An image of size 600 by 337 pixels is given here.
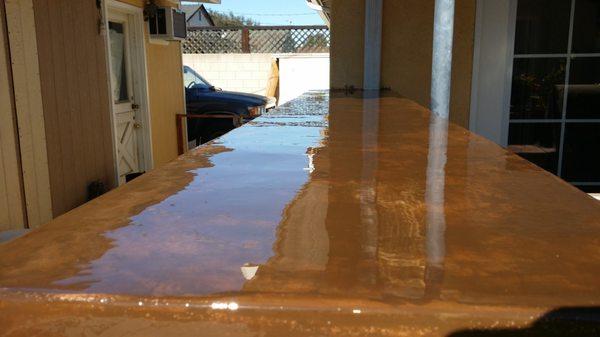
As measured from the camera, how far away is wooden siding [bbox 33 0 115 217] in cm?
469

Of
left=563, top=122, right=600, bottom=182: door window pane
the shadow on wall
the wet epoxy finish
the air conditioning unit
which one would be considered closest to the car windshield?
the air conditioning unit

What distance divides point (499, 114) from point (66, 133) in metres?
3.86

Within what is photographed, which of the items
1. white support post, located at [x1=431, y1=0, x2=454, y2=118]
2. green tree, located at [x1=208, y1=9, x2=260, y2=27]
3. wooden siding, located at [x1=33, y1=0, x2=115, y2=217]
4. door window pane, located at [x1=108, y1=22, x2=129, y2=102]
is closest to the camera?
white support post, located at [x1=431, y1=0, x2=454, y2=118]

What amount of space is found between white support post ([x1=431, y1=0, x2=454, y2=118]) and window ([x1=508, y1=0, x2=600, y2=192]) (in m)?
1.82

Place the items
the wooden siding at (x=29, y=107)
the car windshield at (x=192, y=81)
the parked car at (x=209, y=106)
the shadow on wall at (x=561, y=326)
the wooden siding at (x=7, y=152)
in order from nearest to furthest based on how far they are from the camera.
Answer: the shadow on wall at (x=561, y=326)
the wooden siding at (x=7, y=152)
the wooden siding at (x=29, y=107)
the parked car at (x=209, y=106)
the car windshield at (x=192, y=81)

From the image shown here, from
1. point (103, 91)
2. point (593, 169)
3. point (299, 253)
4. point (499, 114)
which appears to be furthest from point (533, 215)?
point (103, 91)

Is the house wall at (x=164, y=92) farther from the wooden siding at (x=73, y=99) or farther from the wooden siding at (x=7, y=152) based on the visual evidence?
the wooden siding at (x=7, y=152)

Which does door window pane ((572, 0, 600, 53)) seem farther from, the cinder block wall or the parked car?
the cinder block wall

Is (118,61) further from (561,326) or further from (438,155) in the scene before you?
(561,326)

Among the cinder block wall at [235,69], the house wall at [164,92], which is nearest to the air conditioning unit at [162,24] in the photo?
the house wall at [164,92]

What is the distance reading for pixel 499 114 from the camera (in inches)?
181

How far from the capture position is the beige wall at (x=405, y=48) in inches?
180

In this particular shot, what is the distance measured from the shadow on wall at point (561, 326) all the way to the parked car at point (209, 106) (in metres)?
10.3

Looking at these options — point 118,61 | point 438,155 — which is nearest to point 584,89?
point 438,155
